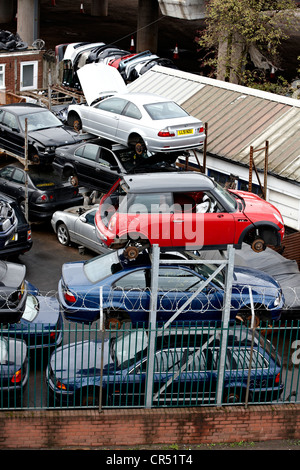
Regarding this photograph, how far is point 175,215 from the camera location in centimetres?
1498

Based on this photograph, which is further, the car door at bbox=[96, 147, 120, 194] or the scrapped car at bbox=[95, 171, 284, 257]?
the car door at bbox=[96, 147, 120, 194]

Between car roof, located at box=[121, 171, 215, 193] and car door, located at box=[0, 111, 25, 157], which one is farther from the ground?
car roof, located at box=[121, 171, 215, 193]

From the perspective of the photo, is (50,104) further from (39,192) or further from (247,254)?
(247,254)

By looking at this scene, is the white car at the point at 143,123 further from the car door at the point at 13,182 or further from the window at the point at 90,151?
the car door at the point at 13,182

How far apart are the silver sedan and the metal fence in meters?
7.97

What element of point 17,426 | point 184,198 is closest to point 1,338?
point 17,426

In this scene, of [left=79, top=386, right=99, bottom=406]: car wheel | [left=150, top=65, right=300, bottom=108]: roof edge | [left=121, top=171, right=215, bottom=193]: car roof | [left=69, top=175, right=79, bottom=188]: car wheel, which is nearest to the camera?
[left=79, top=386, right=99, bottom=406]: car wheel

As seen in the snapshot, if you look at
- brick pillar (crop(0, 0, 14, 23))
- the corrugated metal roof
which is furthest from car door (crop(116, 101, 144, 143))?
brick pillar (crop(0, 0, 14, 23))

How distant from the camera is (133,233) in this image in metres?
14.9

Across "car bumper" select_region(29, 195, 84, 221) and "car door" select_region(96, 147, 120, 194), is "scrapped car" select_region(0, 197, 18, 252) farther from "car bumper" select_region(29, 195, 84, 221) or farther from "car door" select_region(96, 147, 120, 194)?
"car door" select_region(96, 147, 120, 194)

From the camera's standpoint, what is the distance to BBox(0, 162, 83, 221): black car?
68.3 feet

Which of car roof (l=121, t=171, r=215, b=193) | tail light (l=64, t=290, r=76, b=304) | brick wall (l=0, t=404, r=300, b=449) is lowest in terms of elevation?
brick wall (l=0, t=404, r=300, b=449)

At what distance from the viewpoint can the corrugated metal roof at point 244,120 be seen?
19.7 metres
